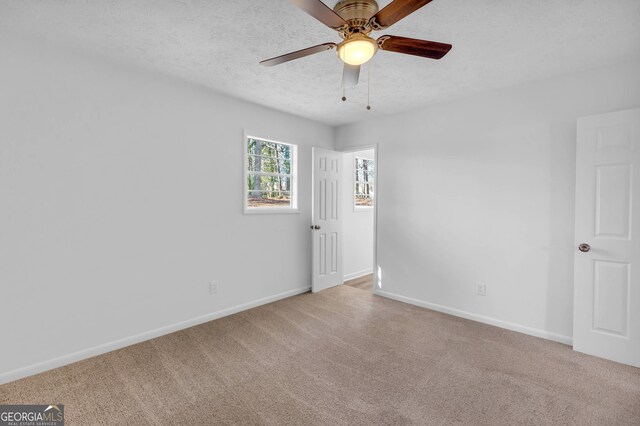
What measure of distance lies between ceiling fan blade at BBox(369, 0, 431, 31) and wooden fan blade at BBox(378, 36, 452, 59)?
0.08 meters

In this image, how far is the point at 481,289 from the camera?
3.35 m

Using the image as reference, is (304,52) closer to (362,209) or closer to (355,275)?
(362,209)

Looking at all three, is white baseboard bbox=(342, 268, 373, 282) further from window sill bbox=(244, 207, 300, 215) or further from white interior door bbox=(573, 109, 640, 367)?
white interior door bbox=(573, 109, 640, 367)

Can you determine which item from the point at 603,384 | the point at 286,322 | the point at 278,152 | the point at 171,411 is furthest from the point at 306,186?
the point at 603,384

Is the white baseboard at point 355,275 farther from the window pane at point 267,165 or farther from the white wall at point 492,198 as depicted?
the window pane at point 267,165

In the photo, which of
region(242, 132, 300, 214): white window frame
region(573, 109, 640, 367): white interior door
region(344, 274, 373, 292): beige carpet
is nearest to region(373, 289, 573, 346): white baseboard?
region(573, 109, 640, 367): white interior door

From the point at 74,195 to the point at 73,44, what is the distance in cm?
115

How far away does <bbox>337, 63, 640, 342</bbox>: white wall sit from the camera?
111 inches

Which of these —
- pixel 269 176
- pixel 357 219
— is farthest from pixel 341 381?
pixel 357 219

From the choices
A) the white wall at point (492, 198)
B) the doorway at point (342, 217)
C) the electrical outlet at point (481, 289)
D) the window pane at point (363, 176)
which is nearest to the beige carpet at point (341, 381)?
the electrical outlet at point (481, 289)

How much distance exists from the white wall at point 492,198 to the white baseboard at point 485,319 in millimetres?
12

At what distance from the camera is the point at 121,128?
267 centimetres

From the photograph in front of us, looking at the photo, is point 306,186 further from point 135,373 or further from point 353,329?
point 135,373

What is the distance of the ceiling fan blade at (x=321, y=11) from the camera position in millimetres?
1347
